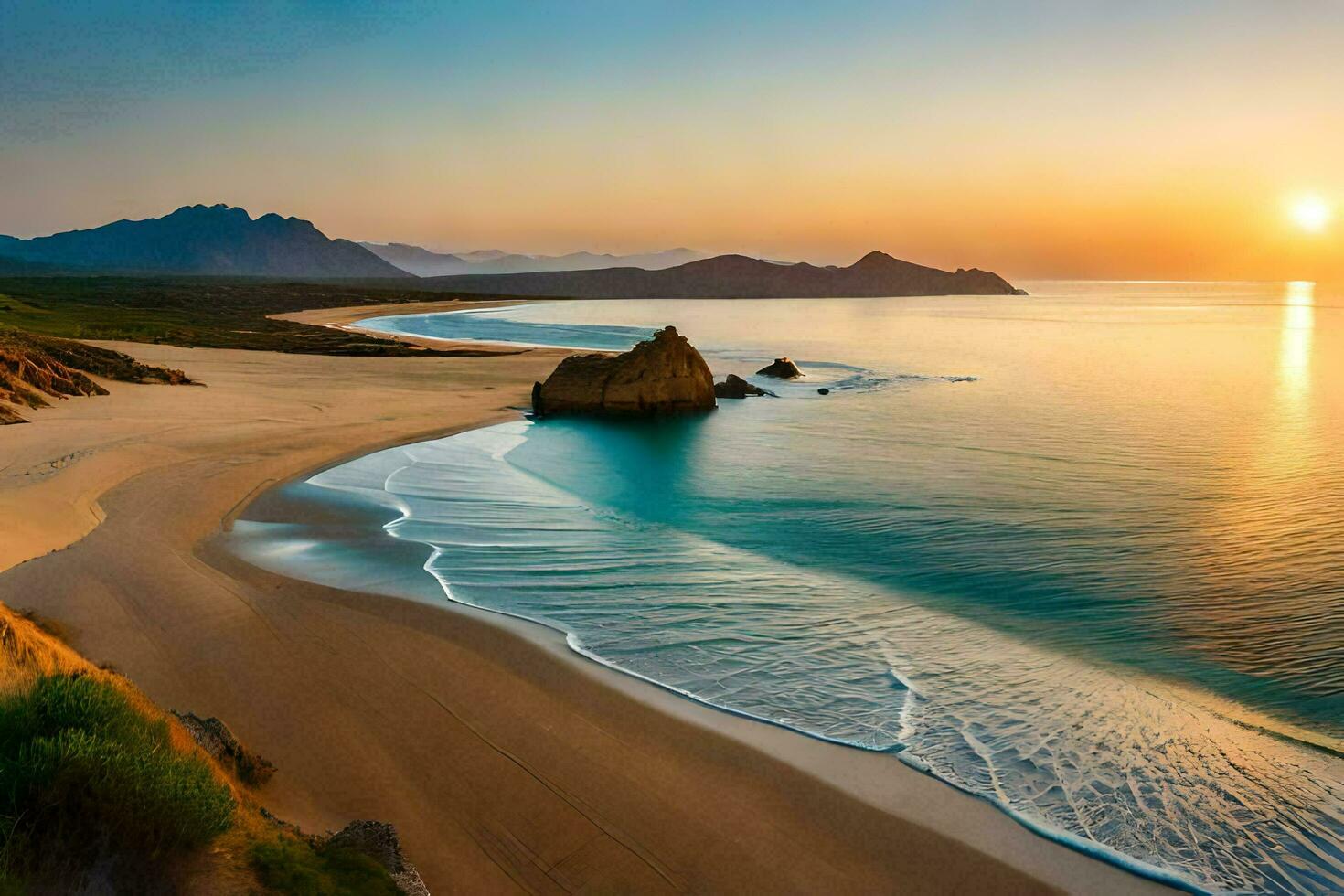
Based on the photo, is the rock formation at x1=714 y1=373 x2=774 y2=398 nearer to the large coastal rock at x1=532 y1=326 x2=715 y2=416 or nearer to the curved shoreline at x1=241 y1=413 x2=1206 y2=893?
the large coastal rock at x1=532 y1=326 x2=715 y2=416

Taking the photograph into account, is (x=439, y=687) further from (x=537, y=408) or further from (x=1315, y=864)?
(x=537, y=408)

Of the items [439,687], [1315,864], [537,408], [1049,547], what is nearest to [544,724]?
[439,687]

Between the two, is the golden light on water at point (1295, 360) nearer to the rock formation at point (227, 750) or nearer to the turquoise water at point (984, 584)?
the turquoise water at point (984, 584)

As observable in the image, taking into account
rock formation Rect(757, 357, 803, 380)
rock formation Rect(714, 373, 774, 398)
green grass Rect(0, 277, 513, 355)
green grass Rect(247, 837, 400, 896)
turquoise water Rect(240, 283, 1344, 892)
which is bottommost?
turquoise water Rect(240, 283, 1344, 892)

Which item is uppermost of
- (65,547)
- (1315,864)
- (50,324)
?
(50,324)

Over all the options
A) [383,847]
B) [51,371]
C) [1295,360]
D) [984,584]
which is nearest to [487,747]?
[383,847]

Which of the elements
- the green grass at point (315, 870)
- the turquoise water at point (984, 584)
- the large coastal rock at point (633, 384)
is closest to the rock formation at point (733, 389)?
the large coastal rock at point (633, 384)

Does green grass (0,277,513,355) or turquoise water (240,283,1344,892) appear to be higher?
green grass (0,277,513,355)

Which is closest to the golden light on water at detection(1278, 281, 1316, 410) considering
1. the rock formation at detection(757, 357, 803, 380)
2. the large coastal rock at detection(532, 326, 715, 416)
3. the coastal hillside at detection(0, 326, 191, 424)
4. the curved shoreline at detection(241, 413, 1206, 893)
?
the rock formation at detection(757, 357, 803, 380)
